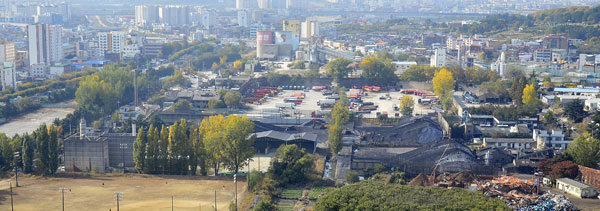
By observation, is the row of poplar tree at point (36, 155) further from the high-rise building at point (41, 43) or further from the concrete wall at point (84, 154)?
the high-rise building at point (41, 43)

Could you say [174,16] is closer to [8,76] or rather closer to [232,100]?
[8,76]

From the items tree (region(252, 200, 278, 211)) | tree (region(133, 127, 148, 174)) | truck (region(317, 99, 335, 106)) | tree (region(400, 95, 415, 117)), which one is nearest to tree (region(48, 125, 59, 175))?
tree (region(133, 127, 148, 174))

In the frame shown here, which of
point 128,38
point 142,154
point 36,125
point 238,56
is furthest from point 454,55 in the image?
point 142,154

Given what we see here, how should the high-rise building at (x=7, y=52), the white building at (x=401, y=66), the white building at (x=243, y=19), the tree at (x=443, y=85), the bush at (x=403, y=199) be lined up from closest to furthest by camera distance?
the bush at (x=403, y=199) → the tree at (x=443, y=85) → the high-rise building at (x=7, y=52) → the white building at (x=401, y=66) → the white building at (x=243, y=19)

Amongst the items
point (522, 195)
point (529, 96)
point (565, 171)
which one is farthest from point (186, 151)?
point (529, 96)

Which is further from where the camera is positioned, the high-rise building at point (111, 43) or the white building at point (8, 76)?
the high-rise building at point (111, 43)

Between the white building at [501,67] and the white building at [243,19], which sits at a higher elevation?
the white building at [243,19]

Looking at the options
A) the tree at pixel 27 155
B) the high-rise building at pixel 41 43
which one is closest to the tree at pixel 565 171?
the tree at pixel 27 155

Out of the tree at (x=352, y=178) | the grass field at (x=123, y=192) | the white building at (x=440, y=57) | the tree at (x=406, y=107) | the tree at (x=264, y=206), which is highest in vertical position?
the white building at (x=440, y=57)
